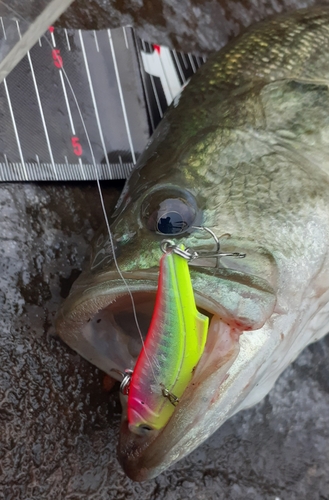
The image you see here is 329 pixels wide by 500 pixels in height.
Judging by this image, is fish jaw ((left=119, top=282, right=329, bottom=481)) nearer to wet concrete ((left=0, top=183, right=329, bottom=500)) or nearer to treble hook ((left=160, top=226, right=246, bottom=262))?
treble hook ((left=160, top=226, right=246, bottom=262))

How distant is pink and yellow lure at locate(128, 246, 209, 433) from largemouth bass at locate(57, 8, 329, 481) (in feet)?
0.13

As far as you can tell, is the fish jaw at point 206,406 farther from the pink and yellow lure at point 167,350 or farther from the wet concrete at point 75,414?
the wet concrete at point 75,414

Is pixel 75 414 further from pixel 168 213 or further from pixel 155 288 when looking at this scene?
pixel 168 213

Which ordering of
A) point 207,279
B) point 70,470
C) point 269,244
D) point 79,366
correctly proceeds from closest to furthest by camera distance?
point 207,279 < point 269,244 < point 70,470 < point 79,366

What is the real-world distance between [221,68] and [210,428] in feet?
3.80

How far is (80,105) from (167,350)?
1.11 meters

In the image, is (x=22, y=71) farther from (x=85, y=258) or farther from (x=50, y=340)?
(x=50, y=340)

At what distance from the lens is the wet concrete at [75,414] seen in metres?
1.53

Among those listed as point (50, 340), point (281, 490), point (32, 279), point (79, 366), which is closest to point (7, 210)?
point (32, 279)

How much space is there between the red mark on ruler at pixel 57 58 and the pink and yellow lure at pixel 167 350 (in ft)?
3.62

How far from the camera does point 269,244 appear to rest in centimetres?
131

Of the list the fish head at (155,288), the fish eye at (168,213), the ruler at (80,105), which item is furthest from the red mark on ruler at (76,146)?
the fish eye at (168,213)

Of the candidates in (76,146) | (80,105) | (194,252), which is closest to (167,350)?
(194,252)

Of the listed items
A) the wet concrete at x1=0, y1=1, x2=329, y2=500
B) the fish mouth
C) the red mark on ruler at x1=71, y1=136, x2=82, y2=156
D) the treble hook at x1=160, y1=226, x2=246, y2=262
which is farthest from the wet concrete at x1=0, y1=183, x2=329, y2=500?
the treble hook at x1=160, y1=226, x2=246, y2=262
